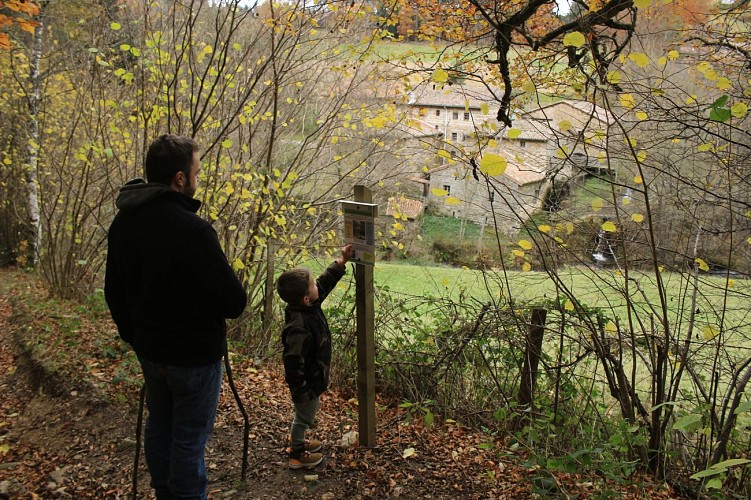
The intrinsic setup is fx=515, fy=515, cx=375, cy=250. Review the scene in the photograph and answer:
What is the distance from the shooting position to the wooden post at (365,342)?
3160 millimetres

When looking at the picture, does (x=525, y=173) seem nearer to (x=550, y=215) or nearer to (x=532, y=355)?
(x=550, y=215)

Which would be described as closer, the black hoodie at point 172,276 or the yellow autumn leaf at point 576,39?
the black hoodie at point 172,276

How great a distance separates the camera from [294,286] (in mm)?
2943

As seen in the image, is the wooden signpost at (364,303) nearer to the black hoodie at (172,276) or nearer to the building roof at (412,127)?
the black hoodie at (172,276)

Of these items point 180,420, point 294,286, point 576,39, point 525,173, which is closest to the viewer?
point 180,420

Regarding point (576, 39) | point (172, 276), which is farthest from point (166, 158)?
point (576, 39)

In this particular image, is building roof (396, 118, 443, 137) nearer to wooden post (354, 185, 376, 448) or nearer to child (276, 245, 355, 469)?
wooden post (354, 185, 376, 448)

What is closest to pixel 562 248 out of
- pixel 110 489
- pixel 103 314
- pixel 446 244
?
pixel 110 489

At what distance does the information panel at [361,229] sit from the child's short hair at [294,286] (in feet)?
1.15

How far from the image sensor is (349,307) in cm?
537

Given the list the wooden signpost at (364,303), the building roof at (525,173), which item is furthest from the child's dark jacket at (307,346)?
the building roof at (525,173)

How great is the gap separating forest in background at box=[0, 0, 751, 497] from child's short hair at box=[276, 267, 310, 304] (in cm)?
109

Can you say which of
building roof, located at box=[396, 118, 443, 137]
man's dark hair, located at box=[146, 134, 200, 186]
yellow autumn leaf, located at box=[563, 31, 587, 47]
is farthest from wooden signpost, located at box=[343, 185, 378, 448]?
building roof, located at box=[396, 118, 443, 137]

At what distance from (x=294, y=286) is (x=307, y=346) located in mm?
360
